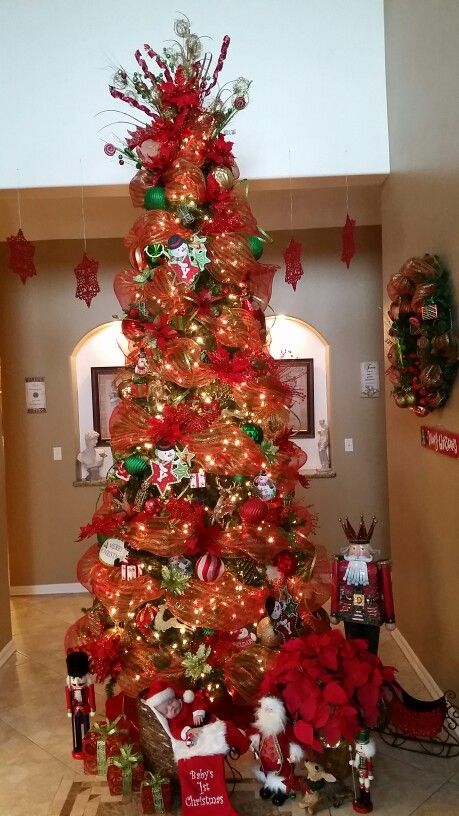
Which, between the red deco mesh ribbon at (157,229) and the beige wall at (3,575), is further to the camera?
the beige wall at (3,575)

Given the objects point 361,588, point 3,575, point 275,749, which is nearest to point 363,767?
point 275,749

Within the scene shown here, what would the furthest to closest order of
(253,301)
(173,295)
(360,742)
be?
(253,301) → (173,295) → (360,742)

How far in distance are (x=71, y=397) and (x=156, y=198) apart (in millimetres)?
2603

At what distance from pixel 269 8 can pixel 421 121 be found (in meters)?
1.15

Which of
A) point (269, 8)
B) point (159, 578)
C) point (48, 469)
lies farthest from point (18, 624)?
point (269, 8)

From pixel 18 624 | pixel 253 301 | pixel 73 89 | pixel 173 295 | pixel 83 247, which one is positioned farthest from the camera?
pixel 83 247

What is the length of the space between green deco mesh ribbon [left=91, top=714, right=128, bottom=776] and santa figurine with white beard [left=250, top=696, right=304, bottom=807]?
0.60 metres

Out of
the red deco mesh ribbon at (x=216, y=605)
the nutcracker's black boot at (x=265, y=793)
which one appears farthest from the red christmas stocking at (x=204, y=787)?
the red deco mesh ribbon at (x=216, y=605)

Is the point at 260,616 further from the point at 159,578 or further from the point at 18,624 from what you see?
the point at 18,624

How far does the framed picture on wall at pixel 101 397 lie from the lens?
5176 mm

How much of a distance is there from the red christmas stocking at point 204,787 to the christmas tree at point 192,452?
0.41m

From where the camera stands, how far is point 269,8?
139 inches

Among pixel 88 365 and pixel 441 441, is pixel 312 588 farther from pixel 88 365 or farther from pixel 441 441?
pixel 88 365

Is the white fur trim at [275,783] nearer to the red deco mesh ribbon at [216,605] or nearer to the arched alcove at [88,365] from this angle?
the red deco mesh ribbon at [216,605]
